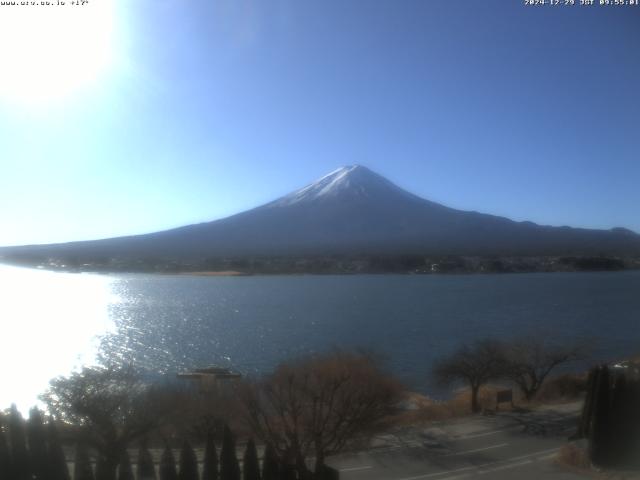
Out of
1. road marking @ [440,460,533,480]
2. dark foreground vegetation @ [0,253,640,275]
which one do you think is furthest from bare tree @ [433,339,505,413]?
dark foreground vegetation @ [0,253,640,275]

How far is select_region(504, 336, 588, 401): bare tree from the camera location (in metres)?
10.7

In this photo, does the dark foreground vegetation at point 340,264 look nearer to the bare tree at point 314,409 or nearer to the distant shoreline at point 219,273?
the distant shoreline at point 219,273

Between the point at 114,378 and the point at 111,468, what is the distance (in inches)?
57.7

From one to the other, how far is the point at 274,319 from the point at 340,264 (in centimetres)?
2149

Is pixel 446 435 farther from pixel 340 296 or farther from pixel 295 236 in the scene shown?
pixel 295 236

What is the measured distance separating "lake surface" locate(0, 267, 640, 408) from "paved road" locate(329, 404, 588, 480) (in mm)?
3161

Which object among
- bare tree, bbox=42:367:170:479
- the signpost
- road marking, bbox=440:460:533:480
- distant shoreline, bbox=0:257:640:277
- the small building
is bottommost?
the signpost

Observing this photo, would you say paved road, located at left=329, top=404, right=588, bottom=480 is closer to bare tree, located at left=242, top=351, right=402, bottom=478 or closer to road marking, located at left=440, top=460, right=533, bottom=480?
road marking, located at left=440, top=460, right=533, bottom=480

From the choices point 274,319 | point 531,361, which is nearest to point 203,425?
point 531,361

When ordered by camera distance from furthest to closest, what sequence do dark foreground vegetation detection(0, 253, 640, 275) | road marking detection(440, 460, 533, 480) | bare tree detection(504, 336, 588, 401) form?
1. dark foreground vegetation detection(0, 253, 640, 275)
2. bare tree detection(504, 336, 588, 401)
3. road marking detection(440, 460, 533, 480)

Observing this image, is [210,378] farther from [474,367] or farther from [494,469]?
[474,367]

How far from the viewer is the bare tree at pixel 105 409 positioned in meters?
5.10

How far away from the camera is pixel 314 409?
219 inches

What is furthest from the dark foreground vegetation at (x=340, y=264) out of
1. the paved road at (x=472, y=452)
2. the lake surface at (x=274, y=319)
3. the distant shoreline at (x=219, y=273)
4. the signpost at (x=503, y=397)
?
the paved road at (x=472, y=452)
